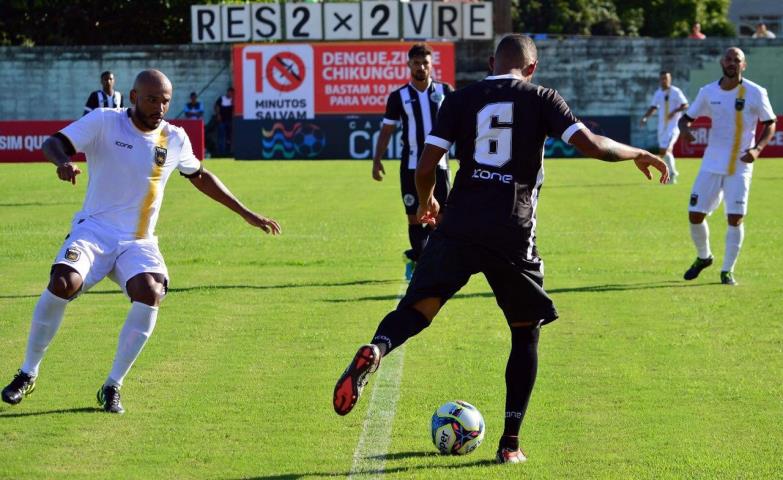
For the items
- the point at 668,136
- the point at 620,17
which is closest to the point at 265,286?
the point at 668,136

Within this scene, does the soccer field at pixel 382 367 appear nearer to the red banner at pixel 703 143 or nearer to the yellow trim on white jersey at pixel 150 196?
the yellow trim on white jersey at pixel 150 196

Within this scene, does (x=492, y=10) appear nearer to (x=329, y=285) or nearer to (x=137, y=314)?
(x=329, y=285)

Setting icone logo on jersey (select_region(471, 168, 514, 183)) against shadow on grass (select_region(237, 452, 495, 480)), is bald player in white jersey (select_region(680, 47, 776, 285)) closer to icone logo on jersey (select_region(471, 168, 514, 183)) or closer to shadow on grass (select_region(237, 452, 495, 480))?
icone logo on jersey (select_region(471, 168, 514, 183))

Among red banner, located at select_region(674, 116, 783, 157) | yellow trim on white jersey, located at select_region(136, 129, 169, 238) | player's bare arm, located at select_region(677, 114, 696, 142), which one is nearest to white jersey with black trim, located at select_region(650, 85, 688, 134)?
red banner, located at select_region(674, 116, 783, 157)

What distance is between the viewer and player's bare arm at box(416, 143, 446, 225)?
6254 mm

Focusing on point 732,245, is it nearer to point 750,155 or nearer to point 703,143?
point 750,155

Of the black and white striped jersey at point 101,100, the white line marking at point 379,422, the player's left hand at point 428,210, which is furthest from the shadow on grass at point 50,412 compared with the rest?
the black and white striped jersey at point 101,100

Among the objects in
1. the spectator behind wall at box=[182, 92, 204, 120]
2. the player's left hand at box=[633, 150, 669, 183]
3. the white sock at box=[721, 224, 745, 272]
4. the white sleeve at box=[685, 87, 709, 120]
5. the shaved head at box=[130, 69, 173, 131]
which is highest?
the shaved head at box=[130, 69, 173, 131]

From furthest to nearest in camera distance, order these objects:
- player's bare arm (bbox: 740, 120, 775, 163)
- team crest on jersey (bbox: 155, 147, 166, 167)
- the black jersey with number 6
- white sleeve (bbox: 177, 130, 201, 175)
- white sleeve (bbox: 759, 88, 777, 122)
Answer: white sleeve (bbox: 759, 88, 777, 122) < player's bare arm (bbox: 740, 120, 775, 163) < white sleeve (bbox: 177, 130, 201, 175) < team crest on jersey (bbox: 155, 147, 166, 167) < the black jersey with number 6

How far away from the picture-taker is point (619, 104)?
131ft

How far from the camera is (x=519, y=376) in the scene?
631 centimetres

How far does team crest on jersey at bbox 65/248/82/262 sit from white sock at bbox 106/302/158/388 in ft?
1.30

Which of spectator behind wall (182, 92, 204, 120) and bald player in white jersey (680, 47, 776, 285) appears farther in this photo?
Result: spectator behind wall (182, 92, 204, 120)

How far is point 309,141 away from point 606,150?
3078 cm
